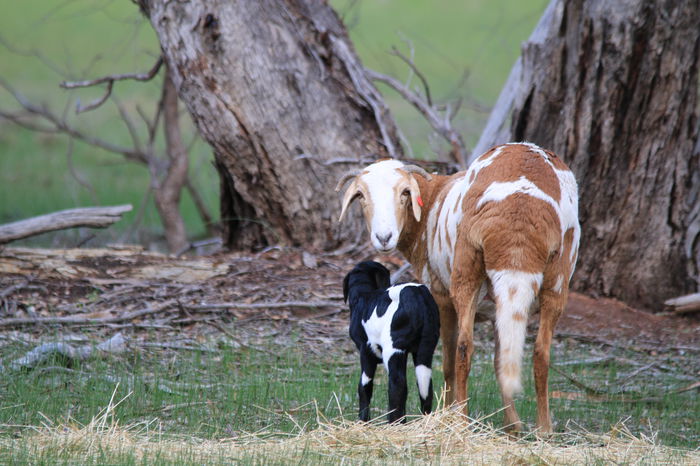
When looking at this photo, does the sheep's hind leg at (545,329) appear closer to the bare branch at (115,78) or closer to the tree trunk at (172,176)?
the bare branch at (115,78)

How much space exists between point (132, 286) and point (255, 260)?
1653 mm

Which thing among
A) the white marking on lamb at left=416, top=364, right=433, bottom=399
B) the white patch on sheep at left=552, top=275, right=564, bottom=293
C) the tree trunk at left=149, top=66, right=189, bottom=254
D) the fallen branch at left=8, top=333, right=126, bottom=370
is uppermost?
the tree trunk at left=149, top=66, right=189, bottom=254

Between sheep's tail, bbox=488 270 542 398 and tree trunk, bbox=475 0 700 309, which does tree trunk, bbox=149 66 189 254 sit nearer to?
tree trunk, bbox=475 0 700 309

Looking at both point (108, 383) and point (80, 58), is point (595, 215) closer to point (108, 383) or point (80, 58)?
point (108, 383)

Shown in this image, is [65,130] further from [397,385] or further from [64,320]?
[397,385]

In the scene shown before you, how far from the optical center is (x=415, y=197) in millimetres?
6055

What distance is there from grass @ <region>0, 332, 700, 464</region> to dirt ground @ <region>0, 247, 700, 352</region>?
2.20 feet

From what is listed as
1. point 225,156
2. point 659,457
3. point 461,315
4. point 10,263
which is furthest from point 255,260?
point 659,457

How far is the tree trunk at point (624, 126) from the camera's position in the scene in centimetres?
897

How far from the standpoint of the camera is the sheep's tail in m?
5.22

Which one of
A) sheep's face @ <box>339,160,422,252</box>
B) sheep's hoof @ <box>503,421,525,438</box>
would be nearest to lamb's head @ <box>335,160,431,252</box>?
sheep's face @ <box>339,160,422,252</box>

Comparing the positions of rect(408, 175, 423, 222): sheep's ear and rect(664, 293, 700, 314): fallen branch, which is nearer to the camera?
rect(408, 175, 423, 222): sheep's ear

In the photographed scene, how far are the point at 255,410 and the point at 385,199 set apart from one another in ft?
5.83

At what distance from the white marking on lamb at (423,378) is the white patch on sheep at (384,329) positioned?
0.19 m
